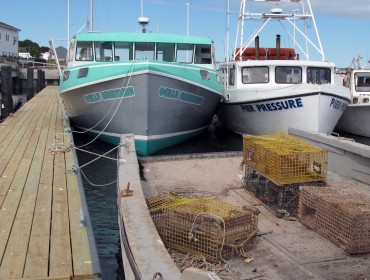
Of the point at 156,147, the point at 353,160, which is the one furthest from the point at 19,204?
the point at 156,147

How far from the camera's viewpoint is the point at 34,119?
585 inches

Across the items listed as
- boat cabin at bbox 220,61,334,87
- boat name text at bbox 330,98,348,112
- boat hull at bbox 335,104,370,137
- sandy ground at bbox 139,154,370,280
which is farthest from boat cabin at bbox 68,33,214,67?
sandy ground at bbox 139,154,370,280

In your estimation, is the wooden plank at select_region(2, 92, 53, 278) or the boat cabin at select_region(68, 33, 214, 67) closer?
the wooden plank at select_region(2, 92, 53, 278)

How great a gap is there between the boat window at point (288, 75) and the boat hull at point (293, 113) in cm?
130

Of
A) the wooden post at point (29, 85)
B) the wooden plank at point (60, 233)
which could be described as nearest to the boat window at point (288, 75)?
A: the wooden plank at point (60, 233)

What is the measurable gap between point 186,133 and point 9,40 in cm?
5640

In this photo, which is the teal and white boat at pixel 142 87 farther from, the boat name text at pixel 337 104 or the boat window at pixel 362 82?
the boat window at pixel 362 82

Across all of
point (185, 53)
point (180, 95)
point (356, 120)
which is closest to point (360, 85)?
point (356, 120)

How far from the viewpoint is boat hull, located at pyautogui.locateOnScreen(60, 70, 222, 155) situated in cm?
1155

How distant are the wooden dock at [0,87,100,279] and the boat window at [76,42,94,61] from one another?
482cm

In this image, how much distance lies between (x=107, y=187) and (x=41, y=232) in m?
4.87

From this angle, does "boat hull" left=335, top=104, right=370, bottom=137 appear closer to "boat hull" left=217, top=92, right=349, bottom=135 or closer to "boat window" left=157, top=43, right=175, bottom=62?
"boat hull" left=217, top=92, right=349, bottom=135

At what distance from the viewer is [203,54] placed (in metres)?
14.5

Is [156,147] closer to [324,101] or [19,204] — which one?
[324,101]
